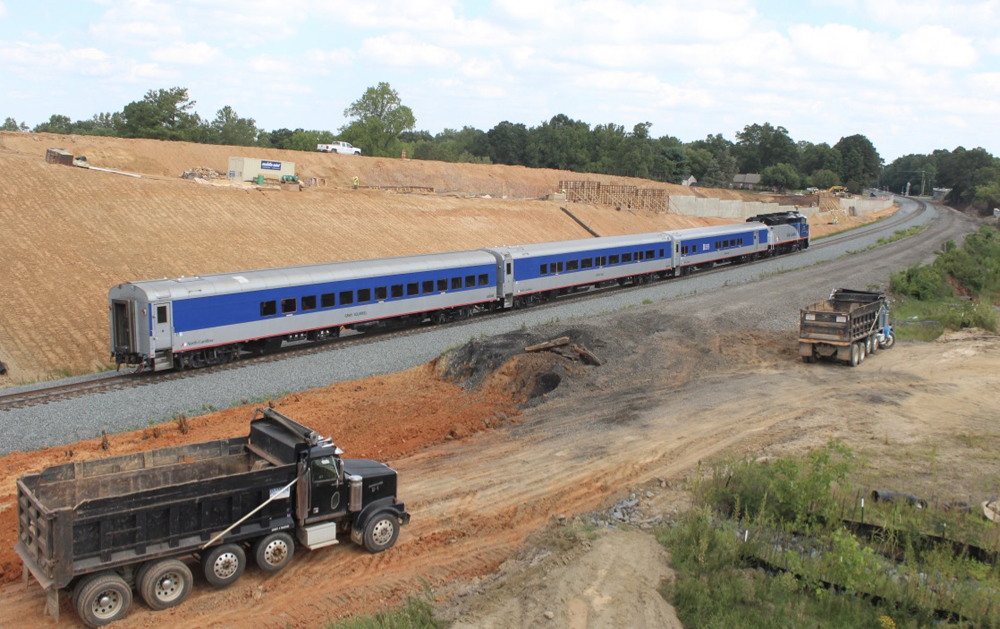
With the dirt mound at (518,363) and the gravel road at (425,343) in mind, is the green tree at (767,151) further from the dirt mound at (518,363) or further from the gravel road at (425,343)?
the dirt mound at (518,363)

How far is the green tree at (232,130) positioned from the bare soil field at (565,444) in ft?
251

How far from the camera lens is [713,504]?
13.9 metres

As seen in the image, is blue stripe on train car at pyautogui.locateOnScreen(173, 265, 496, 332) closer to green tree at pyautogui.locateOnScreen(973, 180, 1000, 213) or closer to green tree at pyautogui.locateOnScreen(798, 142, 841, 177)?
green tree at pyautogui.locateOnScreen(973, 180, 1000, 213)

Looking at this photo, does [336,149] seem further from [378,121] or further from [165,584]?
[165,584]

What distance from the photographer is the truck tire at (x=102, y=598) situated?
33.0 ft

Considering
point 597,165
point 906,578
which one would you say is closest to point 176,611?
point 906,578

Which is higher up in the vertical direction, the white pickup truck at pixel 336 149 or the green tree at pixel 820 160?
the green tree at pixel 820 160

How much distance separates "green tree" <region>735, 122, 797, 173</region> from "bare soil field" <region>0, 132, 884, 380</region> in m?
95.1

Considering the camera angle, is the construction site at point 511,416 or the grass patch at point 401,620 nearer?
the grass patch at point 401,620

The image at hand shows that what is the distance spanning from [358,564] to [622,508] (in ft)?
15.7

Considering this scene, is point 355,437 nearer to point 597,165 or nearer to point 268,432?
point 268,432

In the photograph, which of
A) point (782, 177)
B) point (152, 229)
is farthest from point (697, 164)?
point (152, 229)

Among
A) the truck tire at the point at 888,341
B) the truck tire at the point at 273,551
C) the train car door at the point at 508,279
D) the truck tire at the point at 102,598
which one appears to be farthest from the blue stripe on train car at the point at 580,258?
the truck tire at the point at 102,598

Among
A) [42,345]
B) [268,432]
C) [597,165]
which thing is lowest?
[42,345]
